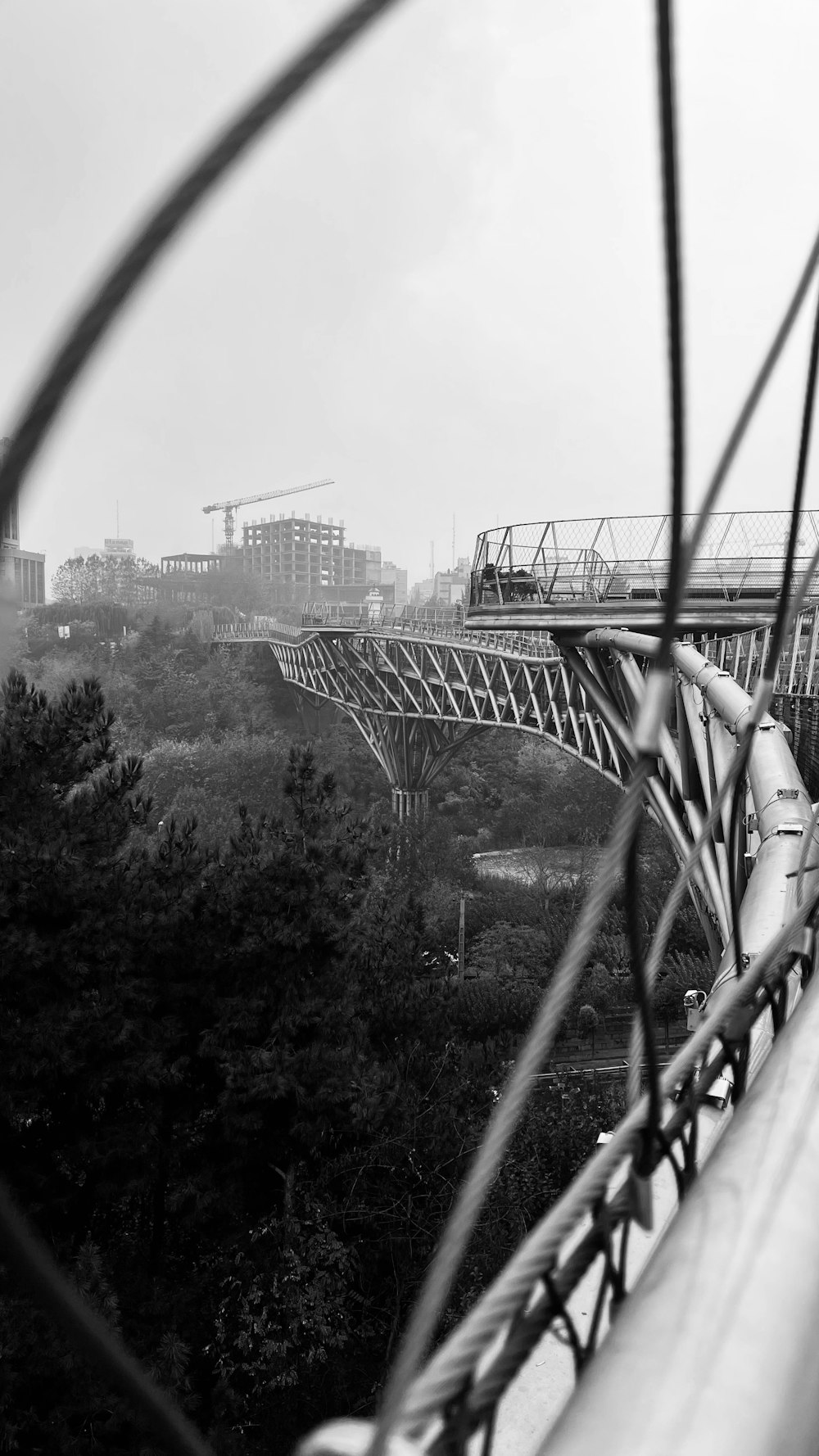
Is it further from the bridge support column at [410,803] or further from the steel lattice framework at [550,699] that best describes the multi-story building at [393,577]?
the bridge support column at [410,803]

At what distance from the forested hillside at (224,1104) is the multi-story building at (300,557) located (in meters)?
60.9

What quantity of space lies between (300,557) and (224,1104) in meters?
67.8

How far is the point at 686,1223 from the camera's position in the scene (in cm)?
102

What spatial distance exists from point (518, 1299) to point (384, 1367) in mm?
8703

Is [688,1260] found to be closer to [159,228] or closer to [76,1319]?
[76,1319]

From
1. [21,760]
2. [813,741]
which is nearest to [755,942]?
[813,741]

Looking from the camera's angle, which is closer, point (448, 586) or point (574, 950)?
point (574, 950)

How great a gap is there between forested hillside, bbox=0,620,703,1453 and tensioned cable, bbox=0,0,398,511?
714 cm

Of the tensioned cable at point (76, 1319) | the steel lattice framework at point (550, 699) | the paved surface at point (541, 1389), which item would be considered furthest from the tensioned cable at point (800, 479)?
the tensioned cable at point (76, 1319)

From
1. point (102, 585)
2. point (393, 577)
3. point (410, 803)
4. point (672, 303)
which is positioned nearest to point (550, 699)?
point (410, 803)

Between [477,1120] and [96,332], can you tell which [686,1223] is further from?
[477,1120]

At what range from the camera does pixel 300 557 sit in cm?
7412

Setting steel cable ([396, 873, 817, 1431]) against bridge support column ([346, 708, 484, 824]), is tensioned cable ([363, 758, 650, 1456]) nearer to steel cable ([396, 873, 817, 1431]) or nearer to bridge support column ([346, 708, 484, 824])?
steel cable ([396, 873, 817, 1431])

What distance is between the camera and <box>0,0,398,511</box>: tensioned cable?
0.50 m
